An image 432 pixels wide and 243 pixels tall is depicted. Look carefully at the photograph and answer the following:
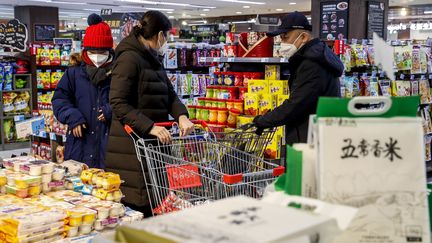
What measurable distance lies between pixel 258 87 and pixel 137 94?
76.3 inches

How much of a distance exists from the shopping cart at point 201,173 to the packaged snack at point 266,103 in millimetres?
1887

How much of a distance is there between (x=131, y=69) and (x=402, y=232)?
7.36 feet

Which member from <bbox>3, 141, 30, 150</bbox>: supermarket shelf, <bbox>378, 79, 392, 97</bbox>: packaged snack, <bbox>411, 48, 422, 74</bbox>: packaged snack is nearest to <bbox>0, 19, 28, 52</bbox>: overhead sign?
<bbox>3, 141, 30, 150</bbox>: supermarket shelf

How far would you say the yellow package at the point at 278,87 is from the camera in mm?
4941

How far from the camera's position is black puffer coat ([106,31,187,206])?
3215 mm

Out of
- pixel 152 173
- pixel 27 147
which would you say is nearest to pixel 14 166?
pixel 152 173

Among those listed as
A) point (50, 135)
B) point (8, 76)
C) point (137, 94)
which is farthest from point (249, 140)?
point (8, 76)

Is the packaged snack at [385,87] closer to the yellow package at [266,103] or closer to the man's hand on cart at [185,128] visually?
the yellow package at [266,103]

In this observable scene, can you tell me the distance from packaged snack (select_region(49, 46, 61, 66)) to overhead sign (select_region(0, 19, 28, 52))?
574mm

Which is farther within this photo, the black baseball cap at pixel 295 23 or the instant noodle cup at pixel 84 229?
the black baseball cap at pixel 295 23

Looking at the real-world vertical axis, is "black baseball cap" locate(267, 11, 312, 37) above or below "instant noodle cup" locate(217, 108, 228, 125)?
above

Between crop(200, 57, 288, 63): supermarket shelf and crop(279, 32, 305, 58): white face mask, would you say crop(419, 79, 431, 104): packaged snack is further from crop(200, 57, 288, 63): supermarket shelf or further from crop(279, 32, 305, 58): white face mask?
crop(279, 32, 305, 58): white face mask

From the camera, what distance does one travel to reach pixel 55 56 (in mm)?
9797

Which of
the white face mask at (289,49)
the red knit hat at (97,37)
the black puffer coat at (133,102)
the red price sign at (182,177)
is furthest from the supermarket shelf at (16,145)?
the red price sign at (182,177)
